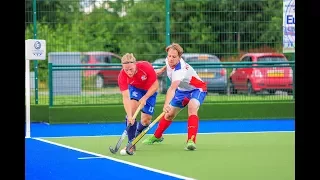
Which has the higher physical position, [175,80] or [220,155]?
[175,80]

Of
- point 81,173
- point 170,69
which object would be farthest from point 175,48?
point 81,173

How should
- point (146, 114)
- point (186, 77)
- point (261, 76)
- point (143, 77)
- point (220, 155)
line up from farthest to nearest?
point (261, 76) → point (146, 114) → point (186, 77) → point (143, 77) → point (220, 155)

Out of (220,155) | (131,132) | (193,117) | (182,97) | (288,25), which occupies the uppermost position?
(288,25)

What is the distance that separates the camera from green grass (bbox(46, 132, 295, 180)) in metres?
7.44

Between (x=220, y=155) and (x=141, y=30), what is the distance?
22.9 ft

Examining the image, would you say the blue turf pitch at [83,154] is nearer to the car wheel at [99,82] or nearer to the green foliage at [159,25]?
the car wheel at [99,82]

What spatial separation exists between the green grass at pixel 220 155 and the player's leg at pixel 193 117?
162 millimetres

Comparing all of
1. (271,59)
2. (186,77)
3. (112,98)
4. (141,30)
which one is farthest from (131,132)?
(271,59)

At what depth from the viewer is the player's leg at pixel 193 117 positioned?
1001cm

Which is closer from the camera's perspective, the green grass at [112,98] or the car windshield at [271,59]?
the green grass at [112,98]

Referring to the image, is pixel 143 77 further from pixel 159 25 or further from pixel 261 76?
pixel 261 76

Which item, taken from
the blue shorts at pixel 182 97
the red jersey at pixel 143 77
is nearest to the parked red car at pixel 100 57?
the blue shorts at pixel 182 97

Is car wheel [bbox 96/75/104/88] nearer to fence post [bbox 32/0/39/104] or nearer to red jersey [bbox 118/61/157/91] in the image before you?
fence post [bbox 32/0/39/104]

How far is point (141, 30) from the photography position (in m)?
15.9
